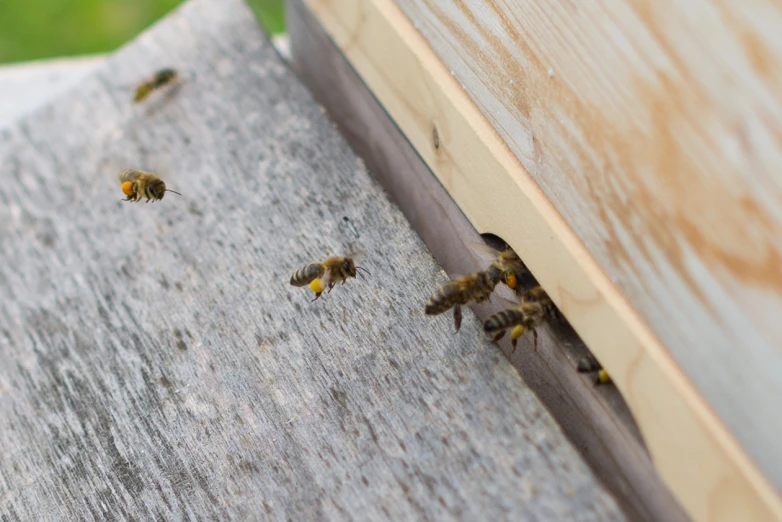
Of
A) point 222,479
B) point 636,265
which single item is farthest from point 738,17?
point 222,479

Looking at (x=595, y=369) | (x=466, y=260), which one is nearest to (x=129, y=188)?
(x=466, y=260)

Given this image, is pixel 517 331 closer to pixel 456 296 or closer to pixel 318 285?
pixel 456 296

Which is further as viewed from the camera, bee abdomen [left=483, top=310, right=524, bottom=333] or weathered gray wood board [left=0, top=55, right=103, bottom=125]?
weathered gray wood board [left=0, top=55, right=103, bottom=125]

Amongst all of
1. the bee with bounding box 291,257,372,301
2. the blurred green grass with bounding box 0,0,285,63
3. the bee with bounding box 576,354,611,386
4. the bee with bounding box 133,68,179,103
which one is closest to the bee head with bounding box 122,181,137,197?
the bee with bounding box 133,68,179,103

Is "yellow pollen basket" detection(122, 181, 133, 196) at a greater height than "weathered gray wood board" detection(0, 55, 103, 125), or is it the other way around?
"yellow pollen basket" detection(122, 181, 133, 196)

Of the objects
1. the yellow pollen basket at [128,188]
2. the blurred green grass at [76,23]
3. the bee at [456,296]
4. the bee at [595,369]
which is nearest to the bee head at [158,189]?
the yellow pollen basket at [128,188]

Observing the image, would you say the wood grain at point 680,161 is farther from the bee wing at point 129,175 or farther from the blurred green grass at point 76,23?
the blurred green grass at point 76,23

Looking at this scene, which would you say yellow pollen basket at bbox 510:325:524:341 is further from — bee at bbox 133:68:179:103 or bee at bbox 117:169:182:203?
bee at bbox 133:68:179:103
